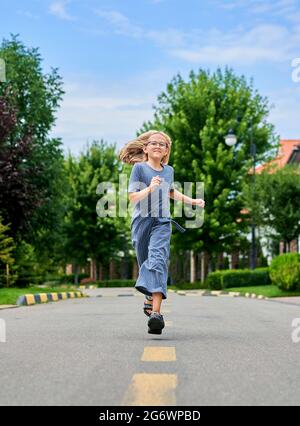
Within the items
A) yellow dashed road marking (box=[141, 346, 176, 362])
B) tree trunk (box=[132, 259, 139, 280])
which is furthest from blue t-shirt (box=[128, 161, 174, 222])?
tree trunk (box=[132, 259, 139, 280])

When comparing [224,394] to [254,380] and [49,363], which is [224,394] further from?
[49,363]

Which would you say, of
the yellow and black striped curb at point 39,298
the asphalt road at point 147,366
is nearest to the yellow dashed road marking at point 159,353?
the asphalt road at point 147,366

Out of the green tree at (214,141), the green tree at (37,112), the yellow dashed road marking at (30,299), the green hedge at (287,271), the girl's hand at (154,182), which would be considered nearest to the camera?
the girl's hand at (154,182)

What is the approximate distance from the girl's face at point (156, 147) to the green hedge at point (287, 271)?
17.8m

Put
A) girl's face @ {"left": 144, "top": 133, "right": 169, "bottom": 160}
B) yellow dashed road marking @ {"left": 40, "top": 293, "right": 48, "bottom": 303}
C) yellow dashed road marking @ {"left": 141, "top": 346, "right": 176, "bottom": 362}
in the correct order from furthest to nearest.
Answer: yellow dashed road marking @ {"left": 40, "top": 293, "right": 48, "bottom": 303} → girl's face @ {"left": 144, "top": 133, "right": 169, "bottom": 160} → yellow dashed road marking @ {"left": 141, "top": 346, "right": 176, "bottom": 362}

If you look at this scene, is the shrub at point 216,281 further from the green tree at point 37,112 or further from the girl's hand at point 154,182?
the girl's hand at point 154,182

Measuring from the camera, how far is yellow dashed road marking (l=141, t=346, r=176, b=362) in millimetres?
6024

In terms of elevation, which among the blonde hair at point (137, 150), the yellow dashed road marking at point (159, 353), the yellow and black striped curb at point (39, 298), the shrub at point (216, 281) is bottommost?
the yellow dashed road marking at point (159, 353)

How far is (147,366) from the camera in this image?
561 centimetres

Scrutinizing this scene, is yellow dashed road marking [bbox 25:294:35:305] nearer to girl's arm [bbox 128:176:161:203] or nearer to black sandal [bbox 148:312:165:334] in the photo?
black sandal [bbox 148:312:165:334]

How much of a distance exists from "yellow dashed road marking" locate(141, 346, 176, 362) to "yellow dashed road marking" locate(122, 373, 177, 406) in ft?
2.84

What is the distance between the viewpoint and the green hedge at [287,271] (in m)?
25.4

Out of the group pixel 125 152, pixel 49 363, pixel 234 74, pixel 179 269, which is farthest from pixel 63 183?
pixel 49 363
